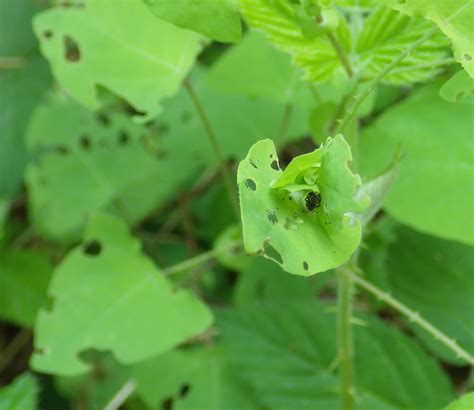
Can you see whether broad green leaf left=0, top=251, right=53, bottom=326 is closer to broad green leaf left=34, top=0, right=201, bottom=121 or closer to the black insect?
broad green leaf left=34, top=0, right=201, bottom=121

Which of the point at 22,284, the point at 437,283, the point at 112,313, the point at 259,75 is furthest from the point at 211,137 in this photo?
the point at 22,284

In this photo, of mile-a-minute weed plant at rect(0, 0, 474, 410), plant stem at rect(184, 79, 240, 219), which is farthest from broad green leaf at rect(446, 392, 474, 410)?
plant stem at rect(184, 79, 240, 219)

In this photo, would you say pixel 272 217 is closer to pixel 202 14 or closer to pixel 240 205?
pixel 240 205

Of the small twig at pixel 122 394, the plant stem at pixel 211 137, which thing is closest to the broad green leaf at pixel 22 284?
the small twig at pixel 122 394

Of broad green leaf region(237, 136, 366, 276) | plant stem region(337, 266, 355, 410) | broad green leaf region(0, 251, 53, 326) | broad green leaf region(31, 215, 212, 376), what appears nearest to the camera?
broad green leaf region(237, 136, 366, 276)

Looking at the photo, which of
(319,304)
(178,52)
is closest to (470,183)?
(319,304)
